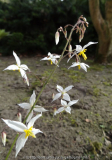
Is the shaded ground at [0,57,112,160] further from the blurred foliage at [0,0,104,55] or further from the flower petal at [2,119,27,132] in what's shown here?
the blurred foliage at [0,0,104,55]

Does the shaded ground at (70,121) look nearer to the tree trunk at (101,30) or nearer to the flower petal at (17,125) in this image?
the flower petal at (17,125)

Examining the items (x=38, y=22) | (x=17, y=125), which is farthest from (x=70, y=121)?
(x=38, y=22)

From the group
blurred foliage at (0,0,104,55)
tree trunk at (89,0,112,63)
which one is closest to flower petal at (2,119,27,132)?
tree trunk at (89,0,112,63)

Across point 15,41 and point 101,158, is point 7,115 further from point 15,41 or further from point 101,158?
point 15,41

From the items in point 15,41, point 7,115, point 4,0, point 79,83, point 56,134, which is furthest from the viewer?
point 4,0

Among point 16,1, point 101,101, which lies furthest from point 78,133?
point 16,1
